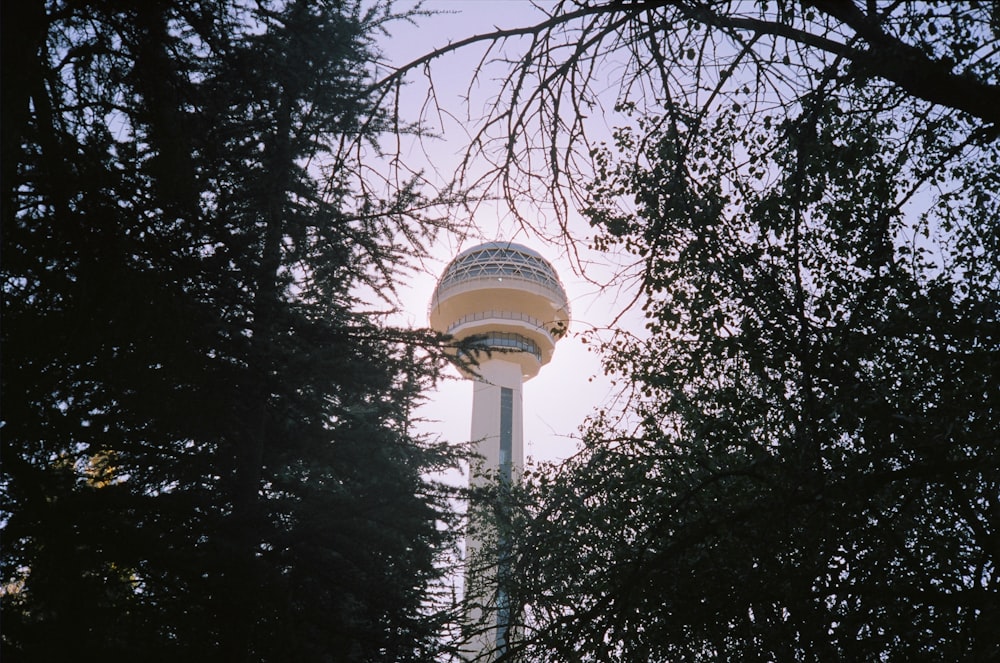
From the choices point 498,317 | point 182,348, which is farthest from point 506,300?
point 182,348

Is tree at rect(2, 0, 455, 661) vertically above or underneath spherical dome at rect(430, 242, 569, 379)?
underneath

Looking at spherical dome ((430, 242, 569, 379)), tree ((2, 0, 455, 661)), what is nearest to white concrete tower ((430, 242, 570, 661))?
spherical dome ((430, 242, 569, 379))

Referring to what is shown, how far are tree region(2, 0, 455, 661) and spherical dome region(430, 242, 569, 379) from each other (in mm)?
28486

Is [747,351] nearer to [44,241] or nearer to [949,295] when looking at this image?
[949,295]

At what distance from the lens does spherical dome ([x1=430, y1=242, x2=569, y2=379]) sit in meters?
38.7

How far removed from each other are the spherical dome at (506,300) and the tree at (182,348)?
2849cm

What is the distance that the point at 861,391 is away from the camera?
192 inches

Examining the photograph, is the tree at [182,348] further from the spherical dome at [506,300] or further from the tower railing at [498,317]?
the tower railing at [498,317]

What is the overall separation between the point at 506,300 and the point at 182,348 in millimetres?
34705

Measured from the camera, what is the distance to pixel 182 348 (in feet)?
19.4

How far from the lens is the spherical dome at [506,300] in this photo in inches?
1524

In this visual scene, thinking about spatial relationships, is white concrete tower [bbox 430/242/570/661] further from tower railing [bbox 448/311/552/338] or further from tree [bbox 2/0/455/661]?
tree [bbox 2/0/455/661]

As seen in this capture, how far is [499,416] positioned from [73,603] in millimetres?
34530

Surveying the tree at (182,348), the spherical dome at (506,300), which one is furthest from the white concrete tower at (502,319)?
the tree at (182,348)
